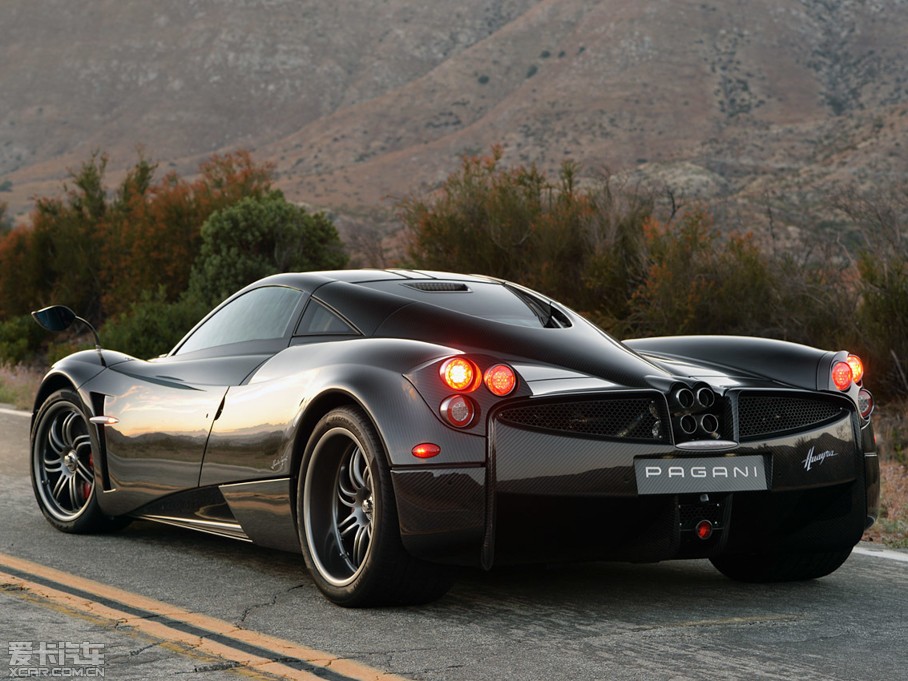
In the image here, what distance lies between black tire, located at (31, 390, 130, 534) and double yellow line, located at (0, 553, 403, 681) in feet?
2.76

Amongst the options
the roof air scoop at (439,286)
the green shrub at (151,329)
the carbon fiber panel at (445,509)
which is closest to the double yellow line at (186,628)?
the carbon fiber panel at (445,509)

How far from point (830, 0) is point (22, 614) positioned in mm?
112143

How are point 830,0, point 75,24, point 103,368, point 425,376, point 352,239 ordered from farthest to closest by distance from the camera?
point 75,24 < point 830,0 < point 352,239 < point 103,368 < point 425,376

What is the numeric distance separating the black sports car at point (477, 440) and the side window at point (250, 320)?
15 millimetres

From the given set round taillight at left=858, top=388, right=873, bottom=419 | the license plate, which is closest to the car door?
the license plate

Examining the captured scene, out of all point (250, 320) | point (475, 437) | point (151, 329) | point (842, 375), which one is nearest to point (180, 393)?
point (250, 320)

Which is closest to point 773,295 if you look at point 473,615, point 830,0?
point 473,615

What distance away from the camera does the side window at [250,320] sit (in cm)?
611

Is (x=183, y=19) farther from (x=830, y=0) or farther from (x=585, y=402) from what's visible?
(x=585, y=402)

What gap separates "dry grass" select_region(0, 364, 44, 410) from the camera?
48.3 ft

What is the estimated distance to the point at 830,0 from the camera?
4269 inches

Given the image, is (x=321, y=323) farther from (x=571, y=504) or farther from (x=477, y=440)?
(x=571, y=504)

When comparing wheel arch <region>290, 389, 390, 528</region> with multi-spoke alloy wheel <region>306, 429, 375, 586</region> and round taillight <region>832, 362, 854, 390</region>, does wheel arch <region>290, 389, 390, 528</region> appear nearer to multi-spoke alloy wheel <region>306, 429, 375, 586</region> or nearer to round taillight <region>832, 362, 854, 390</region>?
multi-spoke alloy wheel <region>306, 429, 375, 586</region>

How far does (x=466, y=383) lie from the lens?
4797mm
